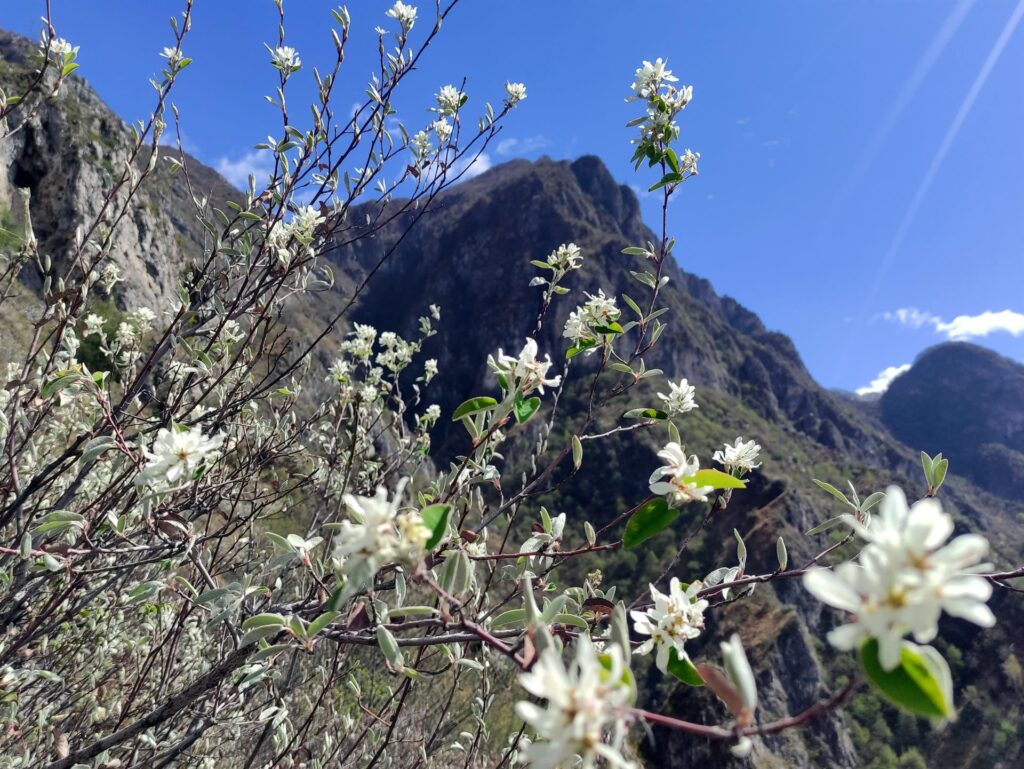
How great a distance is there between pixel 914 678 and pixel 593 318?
4.82ft

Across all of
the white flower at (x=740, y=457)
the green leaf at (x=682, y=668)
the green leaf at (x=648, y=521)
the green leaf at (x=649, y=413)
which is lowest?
the green leaf at (x=682, y=668)

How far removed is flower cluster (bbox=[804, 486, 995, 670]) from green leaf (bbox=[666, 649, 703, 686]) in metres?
0.64

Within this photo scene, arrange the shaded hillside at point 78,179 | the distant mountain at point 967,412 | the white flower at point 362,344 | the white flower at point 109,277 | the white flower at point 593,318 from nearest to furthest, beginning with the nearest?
the white flower at point 593,318 < the white flower at point 109,277 < the white flower at point 362,344 < the shaded hillside at point 78,179 < the distant mountain at point 967,412

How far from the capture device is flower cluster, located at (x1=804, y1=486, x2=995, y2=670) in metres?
0.67

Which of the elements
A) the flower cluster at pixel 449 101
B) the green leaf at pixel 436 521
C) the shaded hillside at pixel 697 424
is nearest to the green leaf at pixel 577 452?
the green leaf at pixel 436 521

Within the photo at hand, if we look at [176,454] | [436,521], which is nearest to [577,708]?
[436,521]

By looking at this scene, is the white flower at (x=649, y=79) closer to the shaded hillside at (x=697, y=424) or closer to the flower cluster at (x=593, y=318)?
the flower cluster at (x=593, y=318)

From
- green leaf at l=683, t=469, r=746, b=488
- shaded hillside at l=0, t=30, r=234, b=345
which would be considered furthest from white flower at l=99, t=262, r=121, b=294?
shaded hillside at l=0, t=30, r=234, b=345

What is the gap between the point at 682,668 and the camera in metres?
1.28

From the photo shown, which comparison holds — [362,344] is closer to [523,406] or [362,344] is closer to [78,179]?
[523,406]

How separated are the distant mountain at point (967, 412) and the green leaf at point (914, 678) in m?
151

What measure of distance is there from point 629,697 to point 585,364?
73.4 meters

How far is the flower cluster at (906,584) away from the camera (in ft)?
2.20

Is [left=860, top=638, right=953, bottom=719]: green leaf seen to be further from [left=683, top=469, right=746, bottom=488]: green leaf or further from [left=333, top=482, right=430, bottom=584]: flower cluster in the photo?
[left=333, top=482, right=430, bottom=584]: flower cluster
